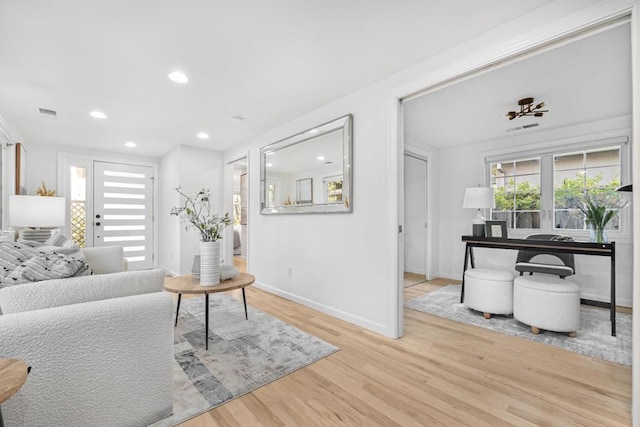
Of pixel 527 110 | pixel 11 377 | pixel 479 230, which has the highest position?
pixel 527 110

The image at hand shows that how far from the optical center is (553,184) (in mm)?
3953

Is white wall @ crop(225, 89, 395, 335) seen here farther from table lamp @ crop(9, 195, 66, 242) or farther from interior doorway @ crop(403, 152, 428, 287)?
table lamp @ crop(9, 195, 66, 242)

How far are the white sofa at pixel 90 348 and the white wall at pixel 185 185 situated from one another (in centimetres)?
350

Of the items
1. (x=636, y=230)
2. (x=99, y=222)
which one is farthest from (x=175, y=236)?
(x=636, y=230)

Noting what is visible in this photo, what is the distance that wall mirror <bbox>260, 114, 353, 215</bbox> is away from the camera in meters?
2.95

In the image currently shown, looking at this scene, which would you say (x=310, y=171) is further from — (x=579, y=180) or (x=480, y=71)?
(x=579, y=180)

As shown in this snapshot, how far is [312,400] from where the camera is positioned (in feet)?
5.47

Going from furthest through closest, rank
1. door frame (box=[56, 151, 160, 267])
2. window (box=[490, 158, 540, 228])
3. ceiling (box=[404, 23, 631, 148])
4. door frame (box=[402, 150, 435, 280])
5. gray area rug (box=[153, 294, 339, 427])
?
door frame (box=[402, 150, 435, 280]) → door frame (box=[56, 151, 160, 267]) → window (box=[490, 158, 540, 228]) → ceiling (box=[404, 23, 631, 148]) → gray area rug (box=[153, 294, 339, 427])

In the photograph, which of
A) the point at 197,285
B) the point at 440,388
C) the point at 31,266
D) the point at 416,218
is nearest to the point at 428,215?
the point at 416,218

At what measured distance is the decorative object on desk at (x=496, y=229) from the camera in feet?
11.2

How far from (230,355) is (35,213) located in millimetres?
3260

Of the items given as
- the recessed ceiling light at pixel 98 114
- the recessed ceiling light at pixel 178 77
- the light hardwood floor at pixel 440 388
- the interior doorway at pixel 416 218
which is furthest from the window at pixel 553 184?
the recessed ceiling light at pixel 98 114

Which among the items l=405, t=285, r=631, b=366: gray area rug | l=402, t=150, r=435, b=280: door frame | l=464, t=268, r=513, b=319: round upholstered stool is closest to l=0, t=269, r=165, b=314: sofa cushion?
l=405, t=285, r=631, b=366: gray area rug

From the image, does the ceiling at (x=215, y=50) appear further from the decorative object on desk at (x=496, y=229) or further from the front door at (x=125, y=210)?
the front door at (x=125, y=210)
